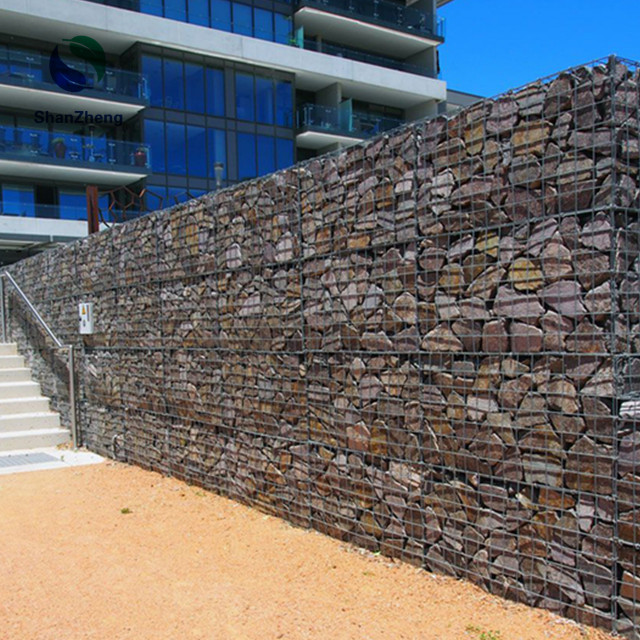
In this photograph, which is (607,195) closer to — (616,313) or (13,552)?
(616,313)

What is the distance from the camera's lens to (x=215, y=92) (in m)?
28.9

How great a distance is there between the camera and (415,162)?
4.50m

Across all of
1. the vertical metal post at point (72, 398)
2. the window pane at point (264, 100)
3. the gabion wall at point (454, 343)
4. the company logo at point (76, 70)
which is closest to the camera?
the gabion wall at point (454, 343)

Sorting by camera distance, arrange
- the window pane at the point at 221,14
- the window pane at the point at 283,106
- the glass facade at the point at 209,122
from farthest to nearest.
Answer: the window pane at the point at 283,106
the window pane at the point at 221,14
the glass facade at the point at 209,122

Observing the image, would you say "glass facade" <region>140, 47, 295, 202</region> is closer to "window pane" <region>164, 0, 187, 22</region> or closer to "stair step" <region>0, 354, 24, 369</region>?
"window pane" <region>164, 0, 187, 22</region>

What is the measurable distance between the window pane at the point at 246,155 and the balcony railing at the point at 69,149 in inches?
Answer: 156

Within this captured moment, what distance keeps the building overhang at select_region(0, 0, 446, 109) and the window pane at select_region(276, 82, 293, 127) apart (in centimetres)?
78

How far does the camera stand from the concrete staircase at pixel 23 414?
9.66 metres

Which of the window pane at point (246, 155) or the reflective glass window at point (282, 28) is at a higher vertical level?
the reflective glass window at point (282, 28)

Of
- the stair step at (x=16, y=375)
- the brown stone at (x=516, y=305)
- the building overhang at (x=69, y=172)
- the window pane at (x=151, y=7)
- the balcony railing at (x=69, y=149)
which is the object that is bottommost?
the stair step at (x=16, y=375)

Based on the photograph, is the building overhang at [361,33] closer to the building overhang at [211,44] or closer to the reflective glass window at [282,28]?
the reflective glass window at [282,28]

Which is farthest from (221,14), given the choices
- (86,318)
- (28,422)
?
(28,422)

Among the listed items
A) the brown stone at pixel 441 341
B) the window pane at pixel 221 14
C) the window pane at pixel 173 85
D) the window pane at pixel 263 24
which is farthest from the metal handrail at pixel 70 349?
the window pane at pixel 263 24

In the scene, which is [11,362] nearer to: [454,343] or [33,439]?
[33,439]
